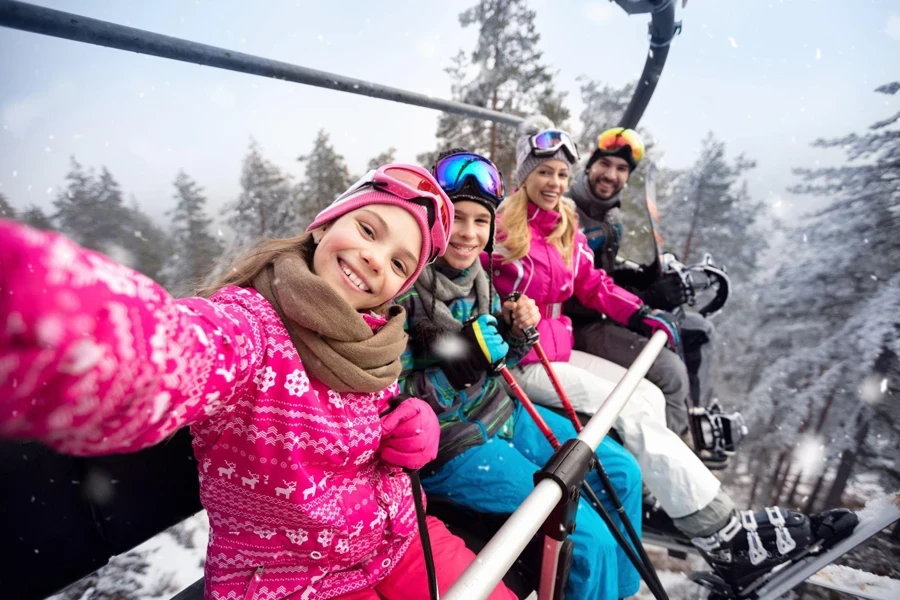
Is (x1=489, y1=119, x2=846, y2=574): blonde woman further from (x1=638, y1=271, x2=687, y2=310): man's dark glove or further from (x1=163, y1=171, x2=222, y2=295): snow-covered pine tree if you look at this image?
(x1=163, y1=171, x2=222, y2=295): snow-covered pine tree

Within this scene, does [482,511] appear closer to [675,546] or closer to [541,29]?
[675,546]

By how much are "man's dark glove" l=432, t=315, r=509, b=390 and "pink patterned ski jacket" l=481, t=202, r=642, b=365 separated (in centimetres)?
89

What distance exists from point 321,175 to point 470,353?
13.4 metres

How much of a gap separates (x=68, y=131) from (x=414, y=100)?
11.1 metres

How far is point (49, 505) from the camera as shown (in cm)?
134

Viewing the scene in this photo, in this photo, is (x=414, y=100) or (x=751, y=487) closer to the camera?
(x=414, y=100)

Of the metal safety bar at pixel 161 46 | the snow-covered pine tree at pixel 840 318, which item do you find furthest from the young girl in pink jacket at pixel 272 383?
the snow-covered pine tree at pixel 840 318

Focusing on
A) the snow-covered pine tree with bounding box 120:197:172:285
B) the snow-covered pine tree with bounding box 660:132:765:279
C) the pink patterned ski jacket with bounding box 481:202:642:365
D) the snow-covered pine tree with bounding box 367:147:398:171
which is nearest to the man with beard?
the pink patterned ski jacket with bounding box 481:202:642:365

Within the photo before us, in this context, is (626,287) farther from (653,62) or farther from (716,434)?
(653,62)

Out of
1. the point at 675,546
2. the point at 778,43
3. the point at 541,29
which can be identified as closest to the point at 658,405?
the point at 675,546

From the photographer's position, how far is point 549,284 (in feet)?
10.2

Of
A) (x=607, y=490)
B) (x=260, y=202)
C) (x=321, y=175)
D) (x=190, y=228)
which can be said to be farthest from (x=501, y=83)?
(x=607, y=490)

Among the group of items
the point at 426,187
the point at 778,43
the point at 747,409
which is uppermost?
the point at 778,43

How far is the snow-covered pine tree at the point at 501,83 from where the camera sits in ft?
45.1
